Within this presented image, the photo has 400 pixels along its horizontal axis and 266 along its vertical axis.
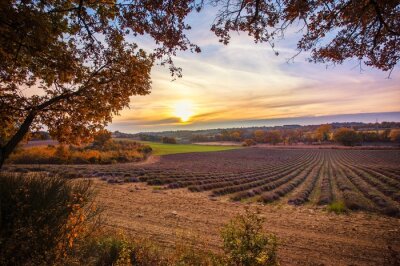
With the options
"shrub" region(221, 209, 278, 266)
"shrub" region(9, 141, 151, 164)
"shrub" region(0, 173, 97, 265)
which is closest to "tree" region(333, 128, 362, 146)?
"shrub" region(9, 141, 151, 164)

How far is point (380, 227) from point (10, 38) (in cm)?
1398

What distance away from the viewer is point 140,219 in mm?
10117

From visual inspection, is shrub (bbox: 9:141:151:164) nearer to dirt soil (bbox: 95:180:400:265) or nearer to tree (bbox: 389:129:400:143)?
dirt soil (bbox: 95:180:400:265)

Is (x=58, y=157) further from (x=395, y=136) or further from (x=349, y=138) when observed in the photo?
(x=395, y=136)

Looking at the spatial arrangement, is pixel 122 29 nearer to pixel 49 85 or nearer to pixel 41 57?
pixel 41 57

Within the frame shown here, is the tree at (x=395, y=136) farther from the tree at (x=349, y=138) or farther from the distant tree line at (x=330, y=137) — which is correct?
the tree at (x=349, y=138)

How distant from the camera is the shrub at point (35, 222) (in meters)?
3.44

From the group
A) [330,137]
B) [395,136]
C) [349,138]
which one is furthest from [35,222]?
[330,137]

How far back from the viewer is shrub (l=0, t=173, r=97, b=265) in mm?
3435

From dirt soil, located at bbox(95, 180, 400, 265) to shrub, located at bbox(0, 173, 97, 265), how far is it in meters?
3.52

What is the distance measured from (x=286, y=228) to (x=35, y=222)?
9.05 m

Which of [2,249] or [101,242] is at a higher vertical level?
[2,249]

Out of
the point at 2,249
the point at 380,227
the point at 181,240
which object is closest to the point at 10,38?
the point at 2,249

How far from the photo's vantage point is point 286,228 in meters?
9.87
